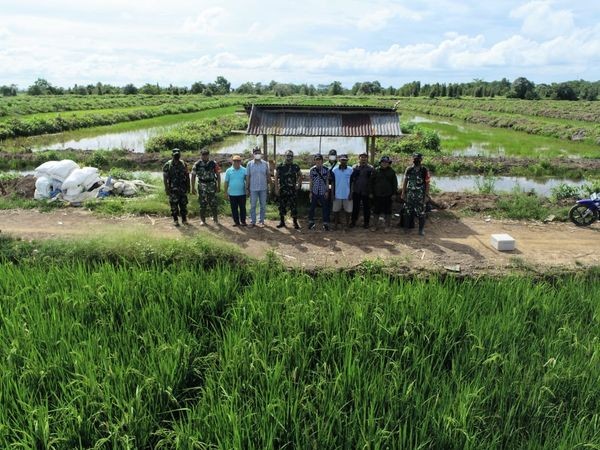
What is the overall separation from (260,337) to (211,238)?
12.6 ft

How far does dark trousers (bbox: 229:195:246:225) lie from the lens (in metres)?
8.91

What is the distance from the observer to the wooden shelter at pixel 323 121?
33.1 ft

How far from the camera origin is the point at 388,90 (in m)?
88.8

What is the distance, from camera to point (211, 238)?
26.2ft

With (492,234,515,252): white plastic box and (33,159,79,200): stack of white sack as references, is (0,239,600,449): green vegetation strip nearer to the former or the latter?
(492,234,515,252): white plastic box

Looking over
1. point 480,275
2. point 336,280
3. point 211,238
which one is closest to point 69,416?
point 336,280

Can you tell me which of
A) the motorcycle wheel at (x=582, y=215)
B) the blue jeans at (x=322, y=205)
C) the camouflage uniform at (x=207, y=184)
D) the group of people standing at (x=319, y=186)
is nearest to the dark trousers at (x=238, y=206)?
the group of people standing at (x=319, y=186)

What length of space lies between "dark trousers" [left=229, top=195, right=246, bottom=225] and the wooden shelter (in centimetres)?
181

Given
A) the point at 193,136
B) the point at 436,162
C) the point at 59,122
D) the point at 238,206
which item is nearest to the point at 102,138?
the point at 59,122

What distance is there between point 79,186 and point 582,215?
440 inches

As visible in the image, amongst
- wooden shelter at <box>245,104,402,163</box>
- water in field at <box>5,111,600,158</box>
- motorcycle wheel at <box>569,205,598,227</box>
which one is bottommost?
motorcycle wheel at <box>569,205,598,227</box>

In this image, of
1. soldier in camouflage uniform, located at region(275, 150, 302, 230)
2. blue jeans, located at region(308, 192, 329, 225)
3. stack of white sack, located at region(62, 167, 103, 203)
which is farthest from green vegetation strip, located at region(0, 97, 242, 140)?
blue jeans, located at region(308, 192, 329, 225)

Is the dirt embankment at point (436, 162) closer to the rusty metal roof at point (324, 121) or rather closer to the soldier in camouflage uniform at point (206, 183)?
the rusty metal roof at point (324, 121)

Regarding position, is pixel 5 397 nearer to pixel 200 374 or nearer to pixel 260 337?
pixel 200 374
